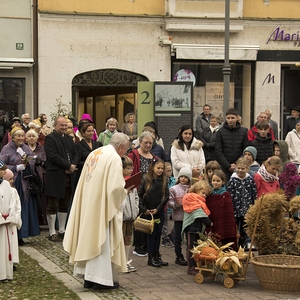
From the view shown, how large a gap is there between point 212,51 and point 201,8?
1.23m

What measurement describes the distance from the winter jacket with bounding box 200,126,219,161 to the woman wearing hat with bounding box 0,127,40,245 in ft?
14.0

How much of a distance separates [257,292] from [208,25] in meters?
14.6

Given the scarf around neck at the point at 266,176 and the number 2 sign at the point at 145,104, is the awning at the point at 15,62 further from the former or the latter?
the scarf around neck at the point at 266,176

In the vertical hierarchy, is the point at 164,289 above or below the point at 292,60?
below

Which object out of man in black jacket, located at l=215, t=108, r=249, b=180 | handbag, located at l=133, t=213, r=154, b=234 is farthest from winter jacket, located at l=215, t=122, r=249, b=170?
Result: handbag, located at l=133, t=213, r=154, b=234

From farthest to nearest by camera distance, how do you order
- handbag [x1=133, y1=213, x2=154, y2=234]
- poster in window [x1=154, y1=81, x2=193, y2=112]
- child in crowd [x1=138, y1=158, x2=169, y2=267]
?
poster in window [x1=154, y1=81, x2=193, y2=112] → child in crowd [x1=138, y1=158, x2=169, y2=267] → handbag [x1=133, y1=213, x2=154, y2=234]

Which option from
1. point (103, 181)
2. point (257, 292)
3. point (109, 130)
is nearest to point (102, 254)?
point (103, 181)

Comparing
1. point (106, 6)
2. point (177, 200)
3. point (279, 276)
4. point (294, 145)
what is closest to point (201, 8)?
point (106, 6)

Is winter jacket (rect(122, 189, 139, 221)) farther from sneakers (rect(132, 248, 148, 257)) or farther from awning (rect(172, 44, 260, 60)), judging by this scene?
awning (rect(172, 44, 260, 60))

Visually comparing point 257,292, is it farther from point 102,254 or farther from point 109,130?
point 109,130

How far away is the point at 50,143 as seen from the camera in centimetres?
1342

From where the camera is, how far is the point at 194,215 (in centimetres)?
1027

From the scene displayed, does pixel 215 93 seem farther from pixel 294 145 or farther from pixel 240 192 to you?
pixel 240 192

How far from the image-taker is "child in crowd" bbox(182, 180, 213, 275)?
10.3 metres
